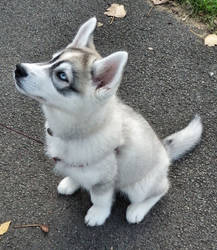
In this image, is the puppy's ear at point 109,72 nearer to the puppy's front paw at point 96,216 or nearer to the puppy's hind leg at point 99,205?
A: the puppy's hind leg at point 99,205

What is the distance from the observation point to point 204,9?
4.65 metres

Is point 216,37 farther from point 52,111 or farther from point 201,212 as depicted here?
point 52,111

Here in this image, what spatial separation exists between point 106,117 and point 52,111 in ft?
1.11

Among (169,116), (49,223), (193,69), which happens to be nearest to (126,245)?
(49,223)

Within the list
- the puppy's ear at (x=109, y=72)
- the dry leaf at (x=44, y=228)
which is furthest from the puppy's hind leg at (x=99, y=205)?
the puppy's ear at (x=109, y=72)

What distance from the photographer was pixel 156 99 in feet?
12.9

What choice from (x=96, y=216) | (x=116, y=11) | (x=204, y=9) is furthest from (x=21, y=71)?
(x=204, y=9)

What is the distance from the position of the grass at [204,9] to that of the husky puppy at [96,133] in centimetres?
181

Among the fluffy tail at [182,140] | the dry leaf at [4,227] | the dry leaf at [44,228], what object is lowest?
the dry leaf at [4,227]

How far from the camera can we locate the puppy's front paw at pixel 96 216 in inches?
121

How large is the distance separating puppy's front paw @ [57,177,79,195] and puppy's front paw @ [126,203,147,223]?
47 cm

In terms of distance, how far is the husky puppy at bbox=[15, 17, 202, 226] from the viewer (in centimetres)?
235

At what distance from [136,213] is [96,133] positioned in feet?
2.80

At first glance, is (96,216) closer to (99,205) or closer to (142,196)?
(99,205)
